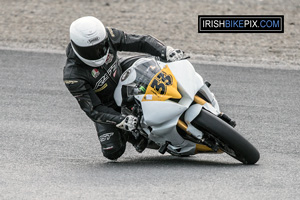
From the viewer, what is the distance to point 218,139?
19.1ft

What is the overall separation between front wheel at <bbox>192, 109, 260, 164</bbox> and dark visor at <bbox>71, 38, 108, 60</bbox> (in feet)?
3.85

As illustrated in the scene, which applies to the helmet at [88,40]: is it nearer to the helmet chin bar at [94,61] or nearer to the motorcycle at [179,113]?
the helmet chin bar at [94,61]

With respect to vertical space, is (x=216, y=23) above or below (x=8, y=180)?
below

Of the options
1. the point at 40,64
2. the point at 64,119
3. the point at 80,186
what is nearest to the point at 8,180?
the point at 80,186

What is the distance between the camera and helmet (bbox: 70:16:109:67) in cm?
614

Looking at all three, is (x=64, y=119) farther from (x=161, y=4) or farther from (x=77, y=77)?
(x=161, y=4)

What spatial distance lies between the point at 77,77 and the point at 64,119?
8.23 ft

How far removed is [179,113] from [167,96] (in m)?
0.19

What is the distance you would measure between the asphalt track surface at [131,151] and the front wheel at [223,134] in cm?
20

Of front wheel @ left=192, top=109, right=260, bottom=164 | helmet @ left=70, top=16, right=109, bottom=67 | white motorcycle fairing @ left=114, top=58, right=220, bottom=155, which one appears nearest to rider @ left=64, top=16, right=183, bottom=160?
helmet @ left=70, top=16, right=109, bottom=67

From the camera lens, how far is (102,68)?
648 cm

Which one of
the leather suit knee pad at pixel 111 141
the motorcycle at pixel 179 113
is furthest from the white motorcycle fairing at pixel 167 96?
the leather suit knee pad at pixel 111 141

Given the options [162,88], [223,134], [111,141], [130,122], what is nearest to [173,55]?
[162,88]

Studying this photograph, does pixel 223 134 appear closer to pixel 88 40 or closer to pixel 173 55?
pixel 173 55
